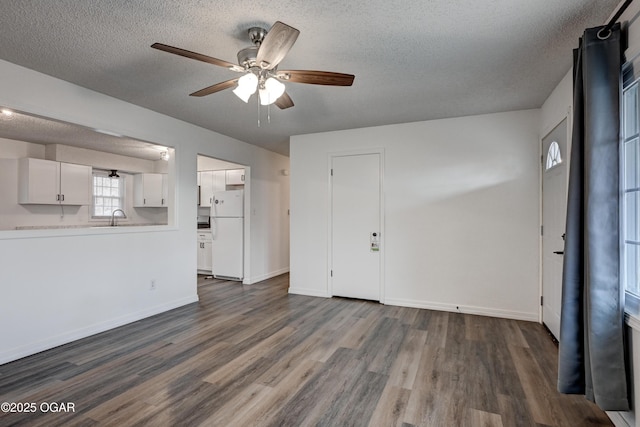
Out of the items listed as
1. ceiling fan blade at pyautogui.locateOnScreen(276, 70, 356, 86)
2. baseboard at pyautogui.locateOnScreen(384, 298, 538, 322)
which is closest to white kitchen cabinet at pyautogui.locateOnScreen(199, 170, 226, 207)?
baseboard at pyautogui.locateOnScreen(384, 298, 538, 322)

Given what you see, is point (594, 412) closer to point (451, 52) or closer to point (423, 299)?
point (423, 299)

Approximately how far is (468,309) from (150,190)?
239 inches

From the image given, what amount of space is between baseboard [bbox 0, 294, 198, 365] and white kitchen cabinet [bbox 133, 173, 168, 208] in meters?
3.12

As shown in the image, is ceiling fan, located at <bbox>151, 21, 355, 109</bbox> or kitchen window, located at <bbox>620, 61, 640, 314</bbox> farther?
ceiling fan, located at <bbox>151, 21, 355, 109</bbox>

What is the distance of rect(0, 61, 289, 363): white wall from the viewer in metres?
2.65

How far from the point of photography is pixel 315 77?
212 cm

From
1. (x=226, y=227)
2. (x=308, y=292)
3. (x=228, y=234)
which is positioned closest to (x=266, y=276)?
(x=228, y=234)

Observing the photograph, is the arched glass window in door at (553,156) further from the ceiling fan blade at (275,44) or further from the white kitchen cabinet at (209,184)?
the white kitchen cabinet at (209,184)

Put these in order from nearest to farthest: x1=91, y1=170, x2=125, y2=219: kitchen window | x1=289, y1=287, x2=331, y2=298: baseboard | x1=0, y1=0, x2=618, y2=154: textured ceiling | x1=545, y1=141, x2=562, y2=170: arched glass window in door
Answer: x1=0, y1=0, x2=618, y2=154: textured ceiling < x1=545, y1=141, x2=562, y2=170: arched glass window in door < x1=289, y1=287, x2=331, y2=298: baseboard < x1=91, y1=170, x2=125, y2=219: kitchen window

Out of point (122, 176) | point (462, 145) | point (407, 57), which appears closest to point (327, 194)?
point (462, 145)

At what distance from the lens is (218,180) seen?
6.30 meters

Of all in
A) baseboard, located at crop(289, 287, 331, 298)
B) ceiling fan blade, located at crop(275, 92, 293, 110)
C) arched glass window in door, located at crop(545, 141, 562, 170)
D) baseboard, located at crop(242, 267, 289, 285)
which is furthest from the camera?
baseboard, located at crop(242, 267, 289, 285)

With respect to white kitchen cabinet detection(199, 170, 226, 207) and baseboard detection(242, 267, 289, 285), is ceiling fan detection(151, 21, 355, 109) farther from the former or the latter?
white kitchen cabinet detection(199, 170, 226, 207)

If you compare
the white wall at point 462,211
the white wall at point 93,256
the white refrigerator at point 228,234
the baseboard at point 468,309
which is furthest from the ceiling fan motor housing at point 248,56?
the white refrigerator at point 228,234
